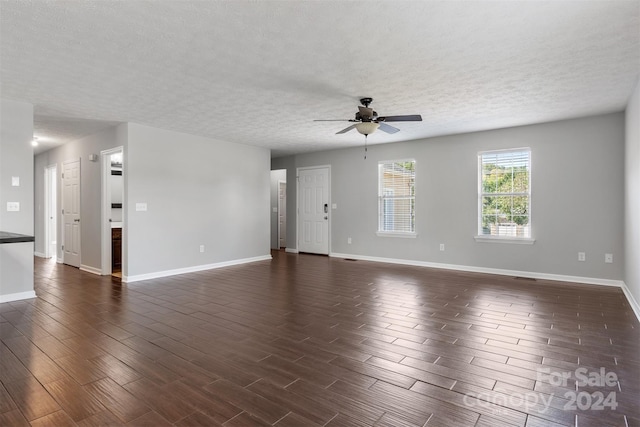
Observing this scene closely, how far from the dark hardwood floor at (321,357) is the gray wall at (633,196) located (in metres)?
0.38

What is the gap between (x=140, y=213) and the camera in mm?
5441

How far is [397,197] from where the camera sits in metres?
7.07

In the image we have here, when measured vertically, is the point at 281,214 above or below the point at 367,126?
below

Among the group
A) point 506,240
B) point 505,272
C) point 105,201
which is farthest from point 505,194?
point 105,201

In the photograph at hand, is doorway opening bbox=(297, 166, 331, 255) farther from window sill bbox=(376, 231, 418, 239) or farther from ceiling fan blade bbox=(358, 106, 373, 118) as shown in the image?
ceiling fan blade bbox=(358, 106, 373, 118)

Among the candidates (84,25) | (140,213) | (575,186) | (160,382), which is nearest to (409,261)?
(575,186)

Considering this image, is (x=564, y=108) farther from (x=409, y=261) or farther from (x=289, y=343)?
(x=289, y=343)

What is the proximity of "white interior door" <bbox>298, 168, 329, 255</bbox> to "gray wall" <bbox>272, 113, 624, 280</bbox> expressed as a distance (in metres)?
0.44

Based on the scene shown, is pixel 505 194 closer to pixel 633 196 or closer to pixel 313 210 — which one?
pixel 633 196

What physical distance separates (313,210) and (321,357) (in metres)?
5.87

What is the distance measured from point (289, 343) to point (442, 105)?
135 inches

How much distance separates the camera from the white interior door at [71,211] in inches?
256

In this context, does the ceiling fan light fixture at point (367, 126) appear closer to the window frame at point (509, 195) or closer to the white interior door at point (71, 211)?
the window frame at point (509, 195)

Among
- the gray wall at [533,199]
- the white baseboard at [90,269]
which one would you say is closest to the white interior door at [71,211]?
the white baseboard at [90,269]
